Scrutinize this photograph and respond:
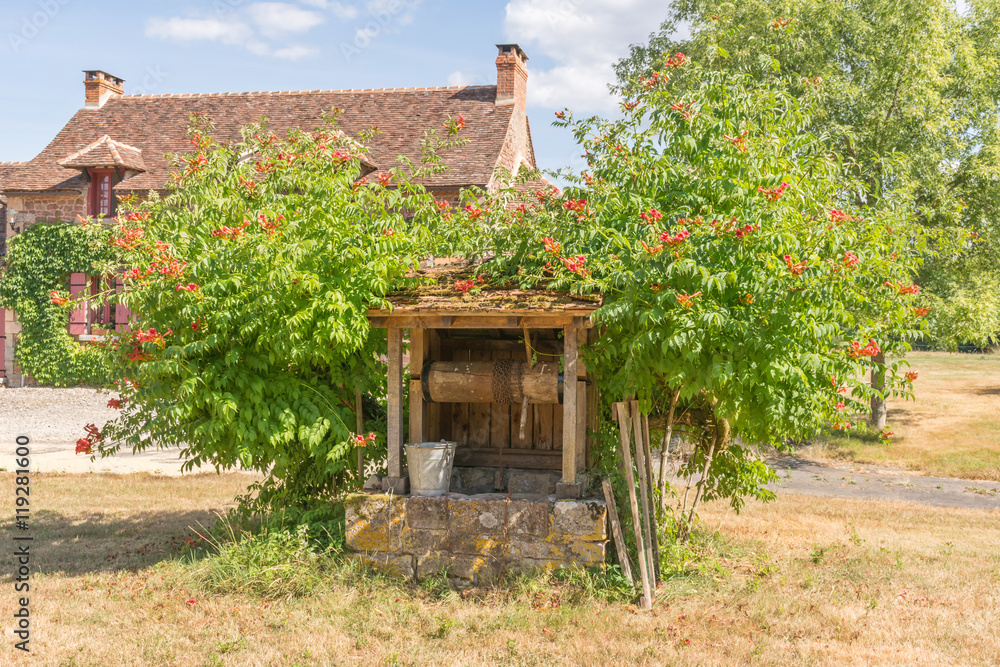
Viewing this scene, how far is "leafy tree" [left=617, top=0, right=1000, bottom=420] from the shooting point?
49.5 ft

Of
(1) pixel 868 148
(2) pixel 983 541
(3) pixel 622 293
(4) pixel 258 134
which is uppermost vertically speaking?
(1) pixel 868 148

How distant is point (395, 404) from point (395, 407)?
0.09 ft

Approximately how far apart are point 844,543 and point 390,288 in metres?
5.77

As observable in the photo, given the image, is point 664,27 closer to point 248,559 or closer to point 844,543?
point 844,543

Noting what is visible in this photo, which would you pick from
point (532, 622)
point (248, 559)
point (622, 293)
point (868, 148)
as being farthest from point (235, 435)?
point (868, 148)

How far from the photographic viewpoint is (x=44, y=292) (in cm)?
2128

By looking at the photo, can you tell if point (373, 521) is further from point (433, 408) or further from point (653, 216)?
point (653, 216)

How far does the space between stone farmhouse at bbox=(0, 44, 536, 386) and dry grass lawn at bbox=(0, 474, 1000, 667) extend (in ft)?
42.6

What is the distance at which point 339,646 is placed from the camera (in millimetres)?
5688

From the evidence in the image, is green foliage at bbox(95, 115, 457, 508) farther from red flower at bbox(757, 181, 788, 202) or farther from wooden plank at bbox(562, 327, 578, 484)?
red flower at bbox(757, 181, 788, 202)

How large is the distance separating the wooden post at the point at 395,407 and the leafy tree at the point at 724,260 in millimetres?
1122

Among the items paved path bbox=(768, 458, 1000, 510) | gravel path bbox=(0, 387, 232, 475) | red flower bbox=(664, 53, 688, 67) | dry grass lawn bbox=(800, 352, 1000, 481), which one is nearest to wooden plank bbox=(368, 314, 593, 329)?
red flower bbox=(664, 53, 688, 67)

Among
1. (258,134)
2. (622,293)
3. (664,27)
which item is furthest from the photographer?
(664,27)

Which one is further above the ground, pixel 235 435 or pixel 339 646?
pixel 235 435
